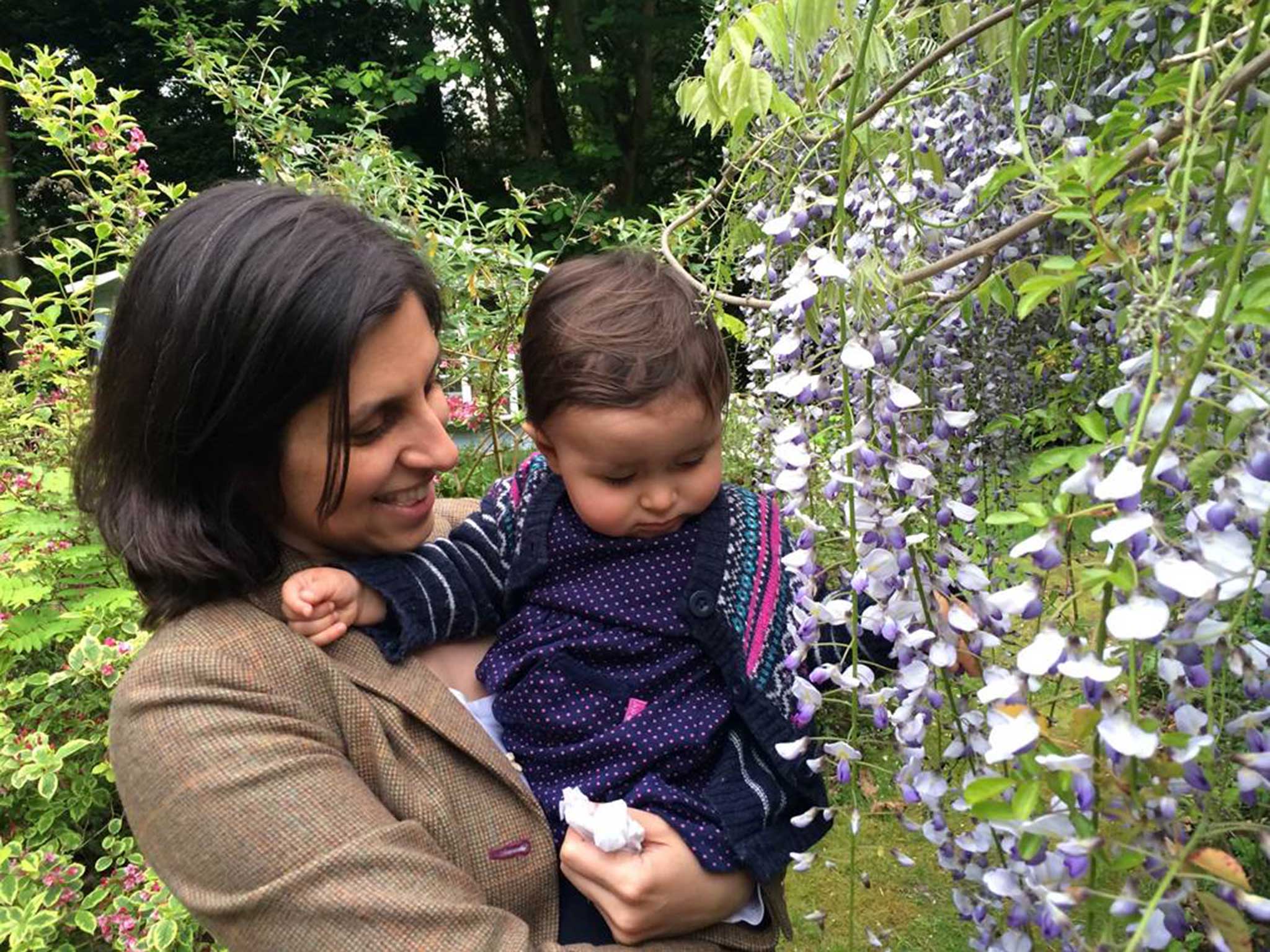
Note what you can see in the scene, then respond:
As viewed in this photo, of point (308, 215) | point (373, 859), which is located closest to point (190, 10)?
point (308, 215)

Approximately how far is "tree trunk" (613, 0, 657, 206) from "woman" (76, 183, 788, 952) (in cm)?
921

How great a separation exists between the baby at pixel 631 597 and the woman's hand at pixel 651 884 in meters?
0.02

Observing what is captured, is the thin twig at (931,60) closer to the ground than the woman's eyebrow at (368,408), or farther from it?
farther from it

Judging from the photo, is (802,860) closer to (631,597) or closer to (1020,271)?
(631,597)

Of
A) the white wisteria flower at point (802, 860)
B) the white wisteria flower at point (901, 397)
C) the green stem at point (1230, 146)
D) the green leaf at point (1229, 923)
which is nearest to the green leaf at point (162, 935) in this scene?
the white wisteria flower at point (802, 860)

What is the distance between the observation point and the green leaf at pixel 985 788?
0.60 meters

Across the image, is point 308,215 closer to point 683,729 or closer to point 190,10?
point 683,729

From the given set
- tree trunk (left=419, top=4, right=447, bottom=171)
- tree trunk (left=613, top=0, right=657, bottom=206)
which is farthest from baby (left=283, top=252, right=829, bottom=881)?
tree trunk (left=419, top=4, right=447, bottom=171)

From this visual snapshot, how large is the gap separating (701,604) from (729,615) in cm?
5

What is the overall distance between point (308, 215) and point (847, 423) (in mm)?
764

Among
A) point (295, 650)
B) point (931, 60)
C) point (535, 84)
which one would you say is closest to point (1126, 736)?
point (931, 60)

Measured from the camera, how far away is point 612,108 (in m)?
10.7

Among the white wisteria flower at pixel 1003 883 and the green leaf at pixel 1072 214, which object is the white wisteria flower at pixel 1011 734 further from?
the green leaf at pixel 1072 214

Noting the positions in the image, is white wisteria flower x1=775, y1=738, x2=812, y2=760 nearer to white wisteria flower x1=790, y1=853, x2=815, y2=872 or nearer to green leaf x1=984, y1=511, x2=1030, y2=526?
white wisteria flower x1=790, y1=853, x2=815, y2=872
